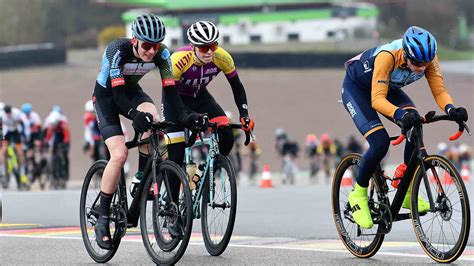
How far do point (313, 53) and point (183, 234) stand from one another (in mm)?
61382

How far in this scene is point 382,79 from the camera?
8.45 metres

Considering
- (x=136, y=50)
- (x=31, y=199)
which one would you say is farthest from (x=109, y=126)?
(x=31, y=199)

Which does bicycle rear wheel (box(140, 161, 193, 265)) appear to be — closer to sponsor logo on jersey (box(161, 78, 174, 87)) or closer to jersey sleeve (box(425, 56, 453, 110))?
sponsor logo on jersey (box(161, 78, 174, 87))

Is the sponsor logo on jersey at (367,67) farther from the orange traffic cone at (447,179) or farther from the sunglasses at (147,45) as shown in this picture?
the sunglasses at (147,45)

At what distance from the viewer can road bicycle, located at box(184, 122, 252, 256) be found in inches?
346

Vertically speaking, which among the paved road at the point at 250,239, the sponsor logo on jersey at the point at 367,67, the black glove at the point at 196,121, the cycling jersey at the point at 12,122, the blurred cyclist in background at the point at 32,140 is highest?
the sponsor logo on jersey at the point at 367,67

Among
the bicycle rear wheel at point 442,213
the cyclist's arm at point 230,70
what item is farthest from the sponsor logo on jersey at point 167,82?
the bicycle rear wheel at point 442,213

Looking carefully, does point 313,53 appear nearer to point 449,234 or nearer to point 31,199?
point 31,199

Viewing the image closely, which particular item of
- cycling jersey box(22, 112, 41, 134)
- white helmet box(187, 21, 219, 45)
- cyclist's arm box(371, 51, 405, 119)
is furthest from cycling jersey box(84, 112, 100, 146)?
cyclist's arm box(371, 51, 405, 119)

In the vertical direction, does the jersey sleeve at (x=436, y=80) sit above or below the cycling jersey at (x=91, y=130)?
above

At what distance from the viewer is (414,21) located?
6894 centimetres

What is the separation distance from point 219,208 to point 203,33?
143 cm

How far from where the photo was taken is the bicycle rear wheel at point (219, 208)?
28.6 ft

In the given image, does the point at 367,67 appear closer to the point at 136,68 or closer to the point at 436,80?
the point at 436,80
